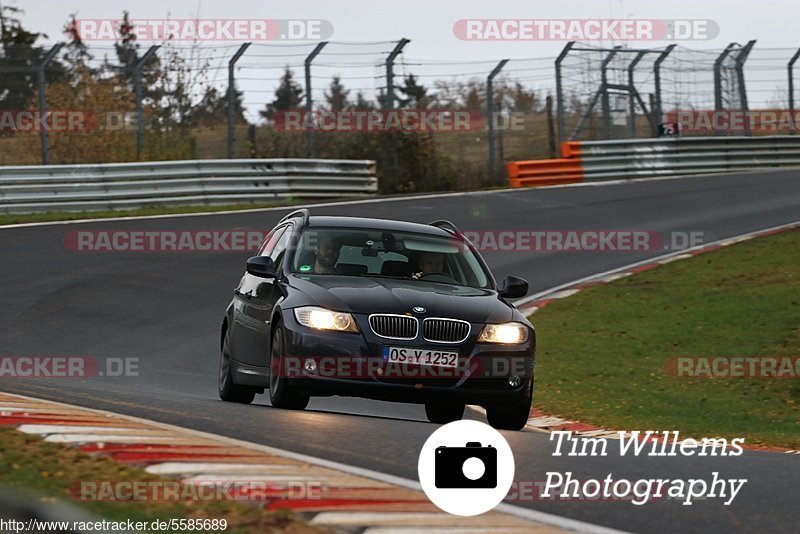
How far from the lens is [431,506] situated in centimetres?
568

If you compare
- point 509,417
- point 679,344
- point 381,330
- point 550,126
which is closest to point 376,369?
point 381,330

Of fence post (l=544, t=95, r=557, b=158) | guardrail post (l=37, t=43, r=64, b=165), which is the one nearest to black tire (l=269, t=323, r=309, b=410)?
guardrail post (l=37, t=43, r=64, b=165)

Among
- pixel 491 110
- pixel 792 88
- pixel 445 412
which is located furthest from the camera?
pixel 792 88

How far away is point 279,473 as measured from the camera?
20.4ft

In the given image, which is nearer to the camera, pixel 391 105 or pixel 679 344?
pixel 679 344

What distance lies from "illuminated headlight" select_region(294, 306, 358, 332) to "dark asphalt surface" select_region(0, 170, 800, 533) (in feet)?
2.06

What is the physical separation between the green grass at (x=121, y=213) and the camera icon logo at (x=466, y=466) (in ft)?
62.2

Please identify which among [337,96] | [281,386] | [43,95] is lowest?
[281,386]

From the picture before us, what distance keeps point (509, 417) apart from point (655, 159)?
24.1 meters

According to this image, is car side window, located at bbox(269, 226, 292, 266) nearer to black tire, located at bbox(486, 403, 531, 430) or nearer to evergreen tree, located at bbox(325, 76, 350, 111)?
black tire, located at bbox(486, 403, 531, 430)

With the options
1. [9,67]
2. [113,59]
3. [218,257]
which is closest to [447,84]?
[113,59]

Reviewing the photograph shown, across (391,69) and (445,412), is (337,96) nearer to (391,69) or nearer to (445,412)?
(391,69)

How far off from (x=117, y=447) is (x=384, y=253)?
4521 mm

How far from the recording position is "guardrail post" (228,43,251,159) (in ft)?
93.1
